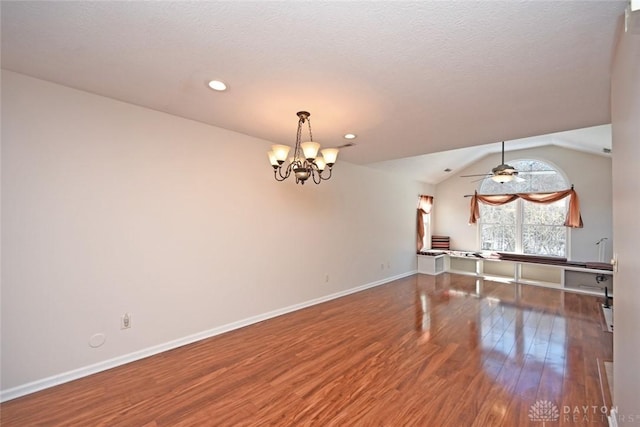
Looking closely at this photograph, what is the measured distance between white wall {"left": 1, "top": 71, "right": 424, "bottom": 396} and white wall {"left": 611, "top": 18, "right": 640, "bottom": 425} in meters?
3.33

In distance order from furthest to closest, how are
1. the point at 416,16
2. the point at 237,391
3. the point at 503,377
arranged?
the point at 503,377, the point at 237,391, the point at 416,16

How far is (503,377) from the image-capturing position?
8.03 ft

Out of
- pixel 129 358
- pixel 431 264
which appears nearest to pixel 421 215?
pixel 431 264

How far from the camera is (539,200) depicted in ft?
20.3

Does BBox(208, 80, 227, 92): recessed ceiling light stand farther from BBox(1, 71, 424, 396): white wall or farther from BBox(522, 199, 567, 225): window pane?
BBox(522, 199, 567, 225): window pane

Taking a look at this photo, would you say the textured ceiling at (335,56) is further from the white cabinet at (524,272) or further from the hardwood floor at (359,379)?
the white cabinet at (524,272)

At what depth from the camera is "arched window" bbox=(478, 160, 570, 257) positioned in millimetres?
6109

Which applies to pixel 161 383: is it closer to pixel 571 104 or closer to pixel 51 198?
pixel 51 198

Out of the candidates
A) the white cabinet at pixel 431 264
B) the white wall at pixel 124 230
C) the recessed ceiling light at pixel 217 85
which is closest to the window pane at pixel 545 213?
the white cabinet at pixel 431 264

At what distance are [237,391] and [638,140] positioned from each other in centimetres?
296

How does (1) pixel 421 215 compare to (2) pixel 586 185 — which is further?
(1) pixel 421 215

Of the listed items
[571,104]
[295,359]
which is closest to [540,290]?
[571,104]

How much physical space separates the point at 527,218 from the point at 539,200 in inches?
21.6

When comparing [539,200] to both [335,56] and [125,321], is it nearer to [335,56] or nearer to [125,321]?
[335,56]
